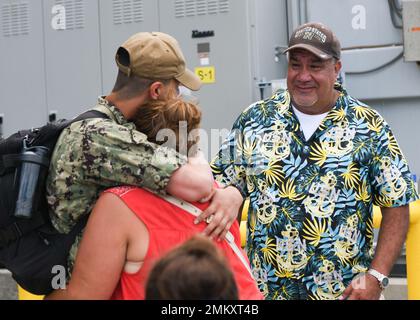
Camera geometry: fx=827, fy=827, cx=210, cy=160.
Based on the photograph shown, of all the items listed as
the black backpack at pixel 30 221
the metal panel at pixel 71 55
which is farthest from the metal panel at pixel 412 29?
the black backpack at pixel 30 221

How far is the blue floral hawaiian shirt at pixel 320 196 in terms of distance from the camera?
3217mm

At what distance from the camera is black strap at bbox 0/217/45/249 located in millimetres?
2391

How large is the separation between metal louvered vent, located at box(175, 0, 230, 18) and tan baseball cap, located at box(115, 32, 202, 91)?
3.23 metres

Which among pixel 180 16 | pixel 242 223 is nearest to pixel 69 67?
pixel 180 16

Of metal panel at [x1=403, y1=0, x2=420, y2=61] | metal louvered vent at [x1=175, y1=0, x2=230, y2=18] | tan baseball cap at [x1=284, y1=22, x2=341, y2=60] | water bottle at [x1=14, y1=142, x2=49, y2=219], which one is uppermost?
metal louvered vent at [x1=175, y1=0, x2=230, y2=18]

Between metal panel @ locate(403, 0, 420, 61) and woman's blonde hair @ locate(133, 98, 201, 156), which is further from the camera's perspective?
metal panel @ locate(403, 0, 420, 61)

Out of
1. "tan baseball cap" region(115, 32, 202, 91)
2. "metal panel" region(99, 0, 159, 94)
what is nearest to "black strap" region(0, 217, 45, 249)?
"tan baseball cap" region(115, 32, 202, 91)

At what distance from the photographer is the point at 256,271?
3.34m

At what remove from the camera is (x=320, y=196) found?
3229 mm

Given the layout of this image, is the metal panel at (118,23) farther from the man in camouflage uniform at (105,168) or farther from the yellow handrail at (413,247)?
the man in camouflage uniform at (105,168)

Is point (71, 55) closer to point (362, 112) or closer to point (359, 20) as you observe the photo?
point (359, 20)

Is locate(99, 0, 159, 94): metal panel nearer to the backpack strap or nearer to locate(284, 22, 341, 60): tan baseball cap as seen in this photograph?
locate(284, 22, 341, 60): tan baseball cap

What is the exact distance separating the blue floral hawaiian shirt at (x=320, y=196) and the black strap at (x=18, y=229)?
45.1 inches

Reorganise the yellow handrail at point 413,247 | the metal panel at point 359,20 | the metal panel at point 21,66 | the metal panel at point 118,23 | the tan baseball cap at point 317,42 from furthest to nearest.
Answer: the metal panel at point 21,66 → the metal panel at point 118,23 → the metal panel at point 359,20 → the yellow handrail at point 413,247 → the tan baseball cap at point 317,42
